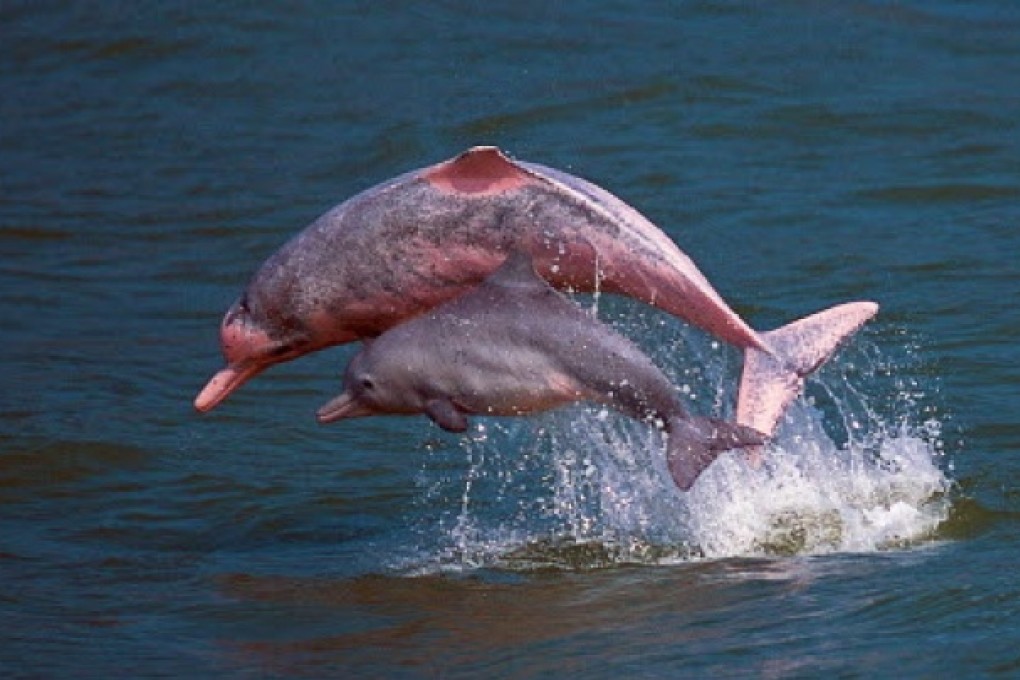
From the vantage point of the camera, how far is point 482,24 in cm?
2056

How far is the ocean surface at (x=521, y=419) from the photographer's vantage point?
9.59 metres

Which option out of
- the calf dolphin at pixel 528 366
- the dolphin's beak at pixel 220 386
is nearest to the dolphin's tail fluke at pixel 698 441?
the calf dolphin at pixel 528 366

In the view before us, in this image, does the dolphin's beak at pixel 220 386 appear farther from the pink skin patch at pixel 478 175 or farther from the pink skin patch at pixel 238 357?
the pink skin patch at pixel 478 175

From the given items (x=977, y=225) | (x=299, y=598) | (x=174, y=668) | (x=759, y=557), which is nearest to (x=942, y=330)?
(x=977, y=225)

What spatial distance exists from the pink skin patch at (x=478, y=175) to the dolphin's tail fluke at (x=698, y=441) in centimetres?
108

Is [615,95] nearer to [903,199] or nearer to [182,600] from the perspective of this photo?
[903,199]

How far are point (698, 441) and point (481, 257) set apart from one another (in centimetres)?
110

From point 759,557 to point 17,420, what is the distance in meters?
4.83

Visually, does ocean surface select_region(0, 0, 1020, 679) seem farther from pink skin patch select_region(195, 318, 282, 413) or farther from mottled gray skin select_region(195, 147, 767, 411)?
mottled gray skin select_region(195, 147, 767, 411)

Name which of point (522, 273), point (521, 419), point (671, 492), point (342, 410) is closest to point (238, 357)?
point (342, 410)

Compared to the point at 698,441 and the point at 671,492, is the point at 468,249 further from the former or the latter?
the point at 671,492

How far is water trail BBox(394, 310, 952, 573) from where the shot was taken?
10602 mm

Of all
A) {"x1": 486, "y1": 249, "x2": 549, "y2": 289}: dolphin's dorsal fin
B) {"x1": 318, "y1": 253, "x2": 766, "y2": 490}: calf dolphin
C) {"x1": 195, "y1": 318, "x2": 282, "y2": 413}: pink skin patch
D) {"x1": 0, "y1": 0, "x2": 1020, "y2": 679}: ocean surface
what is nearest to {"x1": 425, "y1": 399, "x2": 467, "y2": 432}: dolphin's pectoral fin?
{"x1": 318, "y1": 253, "x2": 766, "y2": 490}: calf dolphin

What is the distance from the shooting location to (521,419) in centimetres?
1306
